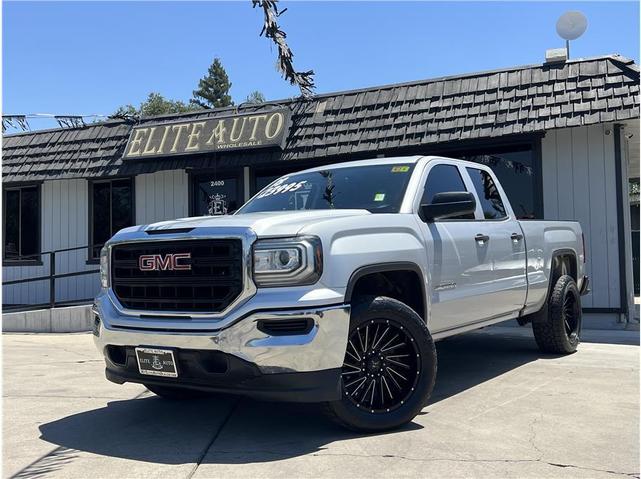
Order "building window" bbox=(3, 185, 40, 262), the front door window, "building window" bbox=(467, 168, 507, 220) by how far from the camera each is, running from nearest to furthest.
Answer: "building window" bbox=(467, 168, 507, 220), the front door window, "building window" bbox=(3, 185, 40, 262)

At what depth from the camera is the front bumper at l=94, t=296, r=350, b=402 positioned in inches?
144

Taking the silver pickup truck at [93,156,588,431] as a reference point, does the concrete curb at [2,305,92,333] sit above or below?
below

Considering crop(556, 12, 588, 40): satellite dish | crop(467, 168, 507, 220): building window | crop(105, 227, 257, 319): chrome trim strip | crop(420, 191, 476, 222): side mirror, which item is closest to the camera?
crop(105, 227, 257, 319): chrome trim strip

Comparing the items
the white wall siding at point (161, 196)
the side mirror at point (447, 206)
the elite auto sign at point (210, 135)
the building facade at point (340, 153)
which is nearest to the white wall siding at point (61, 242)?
the building facade at point (340, 153)

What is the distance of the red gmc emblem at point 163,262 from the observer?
13.2 ft

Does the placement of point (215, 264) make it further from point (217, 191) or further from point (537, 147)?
point (217, 191)

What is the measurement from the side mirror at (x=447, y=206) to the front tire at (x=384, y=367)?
0.82 m

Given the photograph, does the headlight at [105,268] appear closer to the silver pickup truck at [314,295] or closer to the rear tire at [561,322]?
the silver pickup truck at [314,295]

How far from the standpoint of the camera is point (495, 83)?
31.3ft

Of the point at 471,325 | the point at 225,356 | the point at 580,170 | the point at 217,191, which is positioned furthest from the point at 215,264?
the point at 217,191

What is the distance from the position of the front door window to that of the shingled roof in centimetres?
91

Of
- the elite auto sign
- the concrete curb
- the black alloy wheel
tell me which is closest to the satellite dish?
the elite auto sign

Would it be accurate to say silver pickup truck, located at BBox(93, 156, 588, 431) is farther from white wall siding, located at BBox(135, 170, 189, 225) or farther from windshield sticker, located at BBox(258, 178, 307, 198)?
white wall siding, located at BBox(135, 170, 189, 225)

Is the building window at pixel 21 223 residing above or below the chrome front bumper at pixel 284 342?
above
